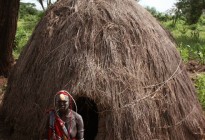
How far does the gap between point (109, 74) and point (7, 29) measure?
479 centimetres

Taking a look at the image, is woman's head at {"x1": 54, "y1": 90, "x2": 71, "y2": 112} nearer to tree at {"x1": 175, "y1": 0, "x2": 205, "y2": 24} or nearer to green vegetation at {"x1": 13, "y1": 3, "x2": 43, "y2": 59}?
green vegetation at {"x1": 13, "y1": 3, "x2": 43, "y2": 59}

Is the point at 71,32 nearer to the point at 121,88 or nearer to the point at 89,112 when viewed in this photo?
the point at 121,88

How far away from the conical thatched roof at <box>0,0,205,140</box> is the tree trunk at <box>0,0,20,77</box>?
10.0 ft

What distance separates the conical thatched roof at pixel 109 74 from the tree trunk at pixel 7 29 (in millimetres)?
3060

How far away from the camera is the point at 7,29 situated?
33.4ft

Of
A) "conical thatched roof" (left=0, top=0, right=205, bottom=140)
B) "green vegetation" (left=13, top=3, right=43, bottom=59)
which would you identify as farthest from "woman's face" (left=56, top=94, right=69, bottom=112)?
"green vegetation" (left=13, top=3, right=43, bottom=59)

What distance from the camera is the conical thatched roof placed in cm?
Result: 609

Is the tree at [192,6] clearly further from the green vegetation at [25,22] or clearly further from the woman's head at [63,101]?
the woman's head at [63,101]

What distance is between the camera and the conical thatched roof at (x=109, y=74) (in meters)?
6.09

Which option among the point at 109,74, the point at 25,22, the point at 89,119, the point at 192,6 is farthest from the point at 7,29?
the point at 25,22

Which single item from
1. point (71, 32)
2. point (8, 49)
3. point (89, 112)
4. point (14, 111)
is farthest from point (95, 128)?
point (8, 49)

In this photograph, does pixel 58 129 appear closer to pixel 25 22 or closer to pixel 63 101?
pixel 63 101

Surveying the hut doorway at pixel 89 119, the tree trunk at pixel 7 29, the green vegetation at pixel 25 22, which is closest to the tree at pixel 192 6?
the green vegetation at pixel 25 22

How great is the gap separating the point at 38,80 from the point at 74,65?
689 millimetres
